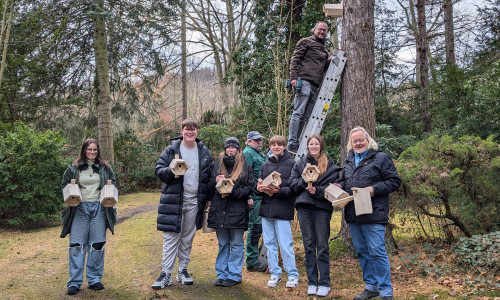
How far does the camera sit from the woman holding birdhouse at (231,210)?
475 centimetres

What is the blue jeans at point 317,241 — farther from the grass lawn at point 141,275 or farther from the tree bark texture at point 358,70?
the tree bark texture at point 358,70

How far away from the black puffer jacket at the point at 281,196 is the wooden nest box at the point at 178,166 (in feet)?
3.32

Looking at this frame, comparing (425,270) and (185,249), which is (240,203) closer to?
(185,249)

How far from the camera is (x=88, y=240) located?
4727 millimetres

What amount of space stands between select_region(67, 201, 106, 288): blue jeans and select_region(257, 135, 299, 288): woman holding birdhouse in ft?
6.62

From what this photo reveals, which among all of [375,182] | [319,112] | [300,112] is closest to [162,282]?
[375,182]

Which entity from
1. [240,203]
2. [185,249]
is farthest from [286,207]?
[185,249]

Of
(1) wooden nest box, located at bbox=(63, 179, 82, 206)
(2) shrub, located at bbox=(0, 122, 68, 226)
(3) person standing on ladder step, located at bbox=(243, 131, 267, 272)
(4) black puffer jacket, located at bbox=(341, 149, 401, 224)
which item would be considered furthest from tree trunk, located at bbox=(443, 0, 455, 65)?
(1) wooden nest box, located at bbox=(63, 179, 82, 206)

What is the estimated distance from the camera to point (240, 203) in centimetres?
483

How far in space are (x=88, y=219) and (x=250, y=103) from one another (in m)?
8.62

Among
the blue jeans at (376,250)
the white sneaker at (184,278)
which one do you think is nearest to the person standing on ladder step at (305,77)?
the blue jeans at (376,250)

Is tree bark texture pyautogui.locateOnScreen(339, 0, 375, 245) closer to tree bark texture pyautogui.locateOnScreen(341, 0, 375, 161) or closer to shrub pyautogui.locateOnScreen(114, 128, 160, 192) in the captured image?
tree bark texture pyautogui.locateOnScreen(341, 0, 375, 161)

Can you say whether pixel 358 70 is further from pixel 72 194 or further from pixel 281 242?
pixel 72 194

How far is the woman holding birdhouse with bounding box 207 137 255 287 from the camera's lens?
15.6 feet
